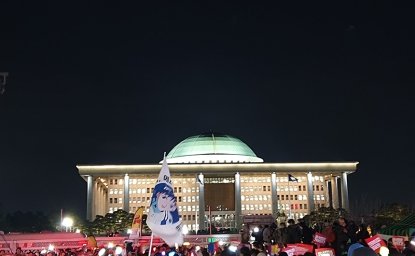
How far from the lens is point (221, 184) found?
328ft

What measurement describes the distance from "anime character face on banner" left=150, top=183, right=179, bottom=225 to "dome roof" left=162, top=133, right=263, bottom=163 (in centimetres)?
9579

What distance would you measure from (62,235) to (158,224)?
16723 mm

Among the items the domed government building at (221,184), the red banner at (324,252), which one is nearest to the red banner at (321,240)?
the red banner at (324,252)

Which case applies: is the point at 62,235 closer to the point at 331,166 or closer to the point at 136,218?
the point at 136,218

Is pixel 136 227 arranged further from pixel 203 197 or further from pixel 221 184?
pixel 221 184

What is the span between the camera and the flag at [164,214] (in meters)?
10.5

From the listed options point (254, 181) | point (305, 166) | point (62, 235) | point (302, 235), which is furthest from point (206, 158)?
point (302, 235)

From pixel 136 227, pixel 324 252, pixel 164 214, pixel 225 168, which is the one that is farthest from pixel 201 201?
pixel 324 252

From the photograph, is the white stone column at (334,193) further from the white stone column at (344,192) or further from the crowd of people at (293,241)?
the crowd of people at (293,241)

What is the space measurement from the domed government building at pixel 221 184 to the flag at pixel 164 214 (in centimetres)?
7805

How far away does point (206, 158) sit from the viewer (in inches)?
4279

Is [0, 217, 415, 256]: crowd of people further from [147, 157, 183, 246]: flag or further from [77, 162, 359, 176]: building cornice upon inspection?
[77, 162, 359, 176]: building cornice

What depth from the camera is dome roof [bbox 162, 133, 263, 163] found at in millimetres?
109062

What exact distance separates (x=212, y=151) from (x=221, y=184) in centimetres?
1175
